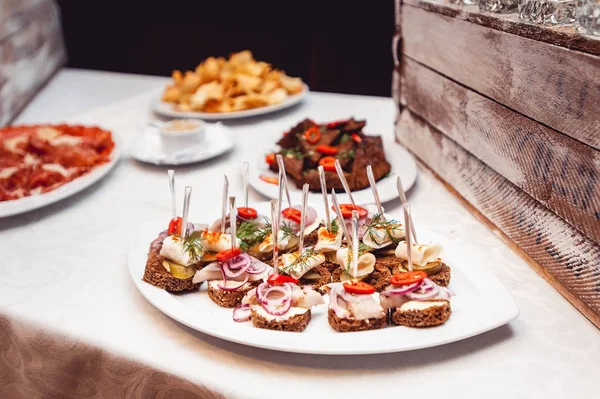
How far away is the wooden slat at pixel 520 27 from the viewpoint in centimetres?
85

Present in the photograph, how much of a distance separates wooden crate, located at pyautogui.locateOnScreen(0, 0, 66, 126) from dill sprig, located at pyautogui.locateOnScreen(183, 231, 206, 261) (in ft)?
4.87

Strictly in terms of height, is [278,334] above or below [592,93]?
below

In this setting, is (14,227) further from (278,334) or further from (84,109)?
(84,109)

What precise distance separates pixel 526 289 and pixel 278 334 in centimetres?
45

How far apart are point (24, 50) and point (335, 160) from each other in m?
1.67

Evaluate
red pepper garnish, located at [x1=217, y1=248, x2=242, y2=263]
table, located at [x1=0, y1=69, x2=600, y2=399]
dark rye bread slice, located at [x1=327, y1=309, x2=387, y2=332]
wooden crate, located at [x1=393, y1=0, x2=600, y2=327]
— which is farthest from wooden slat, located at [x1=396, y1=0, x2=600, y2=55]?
red pepper garnish, located at [x1=217, y1=248, x2=242, y2=263]

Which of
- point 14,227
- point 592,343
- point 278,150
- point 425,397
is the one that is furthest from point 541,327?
point 14,227

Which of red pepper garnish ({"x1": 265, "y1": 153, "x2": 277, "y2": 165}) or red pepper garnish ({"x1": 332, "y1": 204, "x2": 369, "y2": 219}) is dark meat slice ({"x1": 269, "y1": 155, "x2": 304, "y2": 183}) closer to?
red pepper garnish ({"x1": 265, "y1": 153, "x2": 277, "y2": 165})

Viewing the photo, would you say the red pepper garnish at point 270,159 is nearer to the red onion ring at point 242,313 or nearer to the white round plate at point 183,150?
the white round plate at point 183,150

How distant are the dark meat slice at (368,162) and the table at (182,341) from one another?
98 mm

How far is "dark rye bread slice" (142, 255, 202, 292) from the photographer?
3.26 ft

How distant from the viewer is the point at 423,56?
149 cm

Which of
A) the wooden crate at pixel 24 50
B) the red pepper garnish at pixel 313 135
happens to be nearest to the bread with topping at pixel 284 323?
the red pepper garnish at pixel 313 135

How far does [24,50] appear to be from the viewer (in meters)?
2.40
